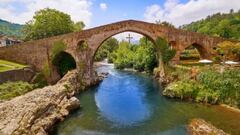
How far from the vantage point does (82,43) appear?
39.4m

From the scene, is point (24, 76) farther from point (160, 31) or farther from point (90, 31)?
point (160, 31)

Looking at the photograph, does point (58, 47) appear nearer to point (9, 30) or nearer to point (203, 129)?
point (203, 129)

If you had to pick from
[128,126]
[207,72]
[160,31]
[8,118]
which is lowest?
[128,126]

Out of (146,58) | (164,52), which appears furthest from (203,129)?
(146,58)

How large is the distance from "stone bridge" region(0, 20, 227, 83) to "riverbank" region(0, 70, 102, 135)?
42.3 feet

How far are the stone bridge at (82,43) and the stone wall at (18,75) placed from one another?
3916 millimetres

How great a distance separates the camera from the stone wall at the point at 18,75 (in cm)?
2799

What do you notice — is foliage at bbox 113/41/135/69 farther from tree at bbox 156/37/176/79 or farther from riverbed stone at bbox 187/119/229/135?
riverbed stone at bbox 187/119/229/135

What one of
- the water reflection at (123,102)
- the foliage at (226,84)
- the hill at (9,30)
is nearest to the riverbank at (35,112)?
the water reflection at (123,102)

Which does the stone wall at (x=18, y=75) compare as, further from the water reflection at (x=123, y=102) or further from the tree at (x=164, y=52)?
the tree at (x=164, y=52)

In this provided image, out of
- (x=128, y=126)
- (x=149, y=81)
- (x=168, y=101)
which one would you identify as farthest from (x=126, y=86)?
(x=128, y=126)

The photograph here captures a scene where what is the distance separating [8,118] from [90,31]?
2246 centimetres

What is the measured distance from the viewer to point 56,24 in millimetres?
52875

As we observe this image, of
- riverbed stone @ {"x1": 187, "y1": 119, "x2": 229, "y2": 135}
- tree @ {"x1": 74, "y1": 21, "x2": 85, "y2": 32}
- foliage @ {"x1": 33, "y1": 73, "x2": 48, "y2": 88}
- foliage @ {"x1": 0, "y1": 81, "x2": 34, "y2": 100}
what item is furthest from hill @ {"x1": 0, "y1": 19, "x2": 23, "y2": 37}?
riverbed stone @ {"x1": 187, "y1": 119, "x2": 229, "y2": 135}
